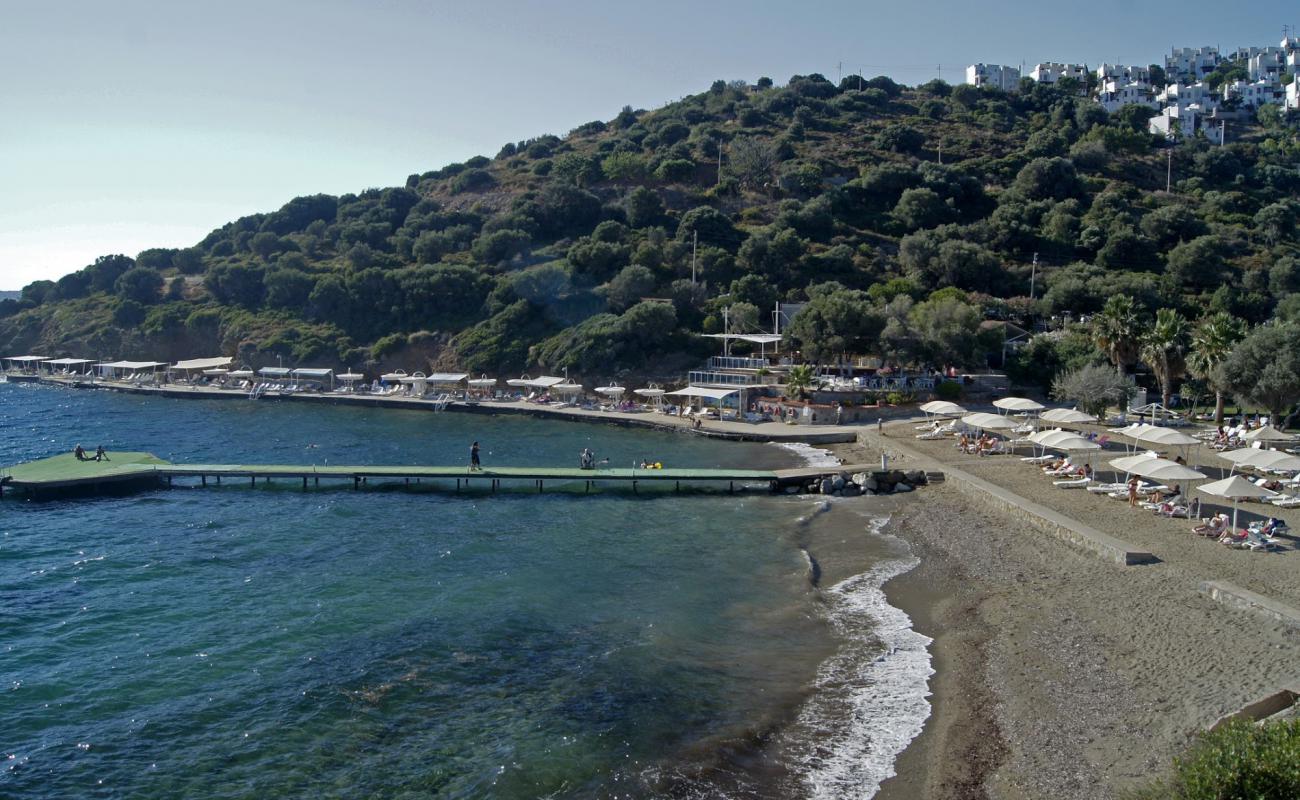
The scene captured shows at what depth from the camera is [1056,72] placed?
537ft

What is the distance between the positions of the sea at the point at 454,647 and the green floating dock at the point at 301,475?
3.30 ft

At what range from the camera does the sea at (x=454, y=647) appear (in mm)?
13023

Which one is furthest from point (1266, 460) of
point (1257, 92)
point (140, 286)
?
point (1257, 92)

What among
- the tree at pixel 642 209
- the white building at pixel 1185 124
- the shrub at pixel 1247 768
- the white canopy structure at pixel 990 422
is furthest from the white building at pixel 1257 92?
the shrub at pixel 1247 768

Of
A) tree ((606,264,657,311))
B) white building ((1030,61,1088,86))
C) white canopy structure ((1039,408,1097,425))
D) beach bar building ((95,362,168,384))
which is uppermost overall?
white building ((1030,61,1088,86))

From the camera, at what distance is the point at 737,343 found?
62.8m

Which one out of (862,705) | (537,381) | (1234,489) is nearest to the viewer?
(862,705)

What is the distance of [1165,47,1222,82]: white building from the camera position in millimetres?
168500

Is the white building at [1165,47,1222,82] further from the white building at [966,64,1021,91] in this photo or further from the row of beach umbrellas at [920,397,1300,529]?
the row of beach umbrellas at [920,397,1300,529]

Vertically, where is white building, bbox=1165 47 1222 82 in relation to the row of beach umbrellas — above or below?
above

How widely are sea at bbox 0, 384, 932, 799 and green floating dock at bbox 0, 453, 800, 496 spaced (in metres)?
1.01

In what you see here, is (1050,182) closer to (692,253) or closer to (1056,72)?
(692,253)

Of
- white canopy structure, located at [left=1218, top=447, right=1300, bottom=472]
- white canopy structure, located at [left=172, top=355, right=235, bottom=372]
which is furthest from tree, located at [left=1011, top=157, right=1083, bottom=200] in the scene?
white canopy structure, located at [left=172, top=355, right=235, bottom=372]

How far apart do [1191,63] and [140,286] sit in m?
196
